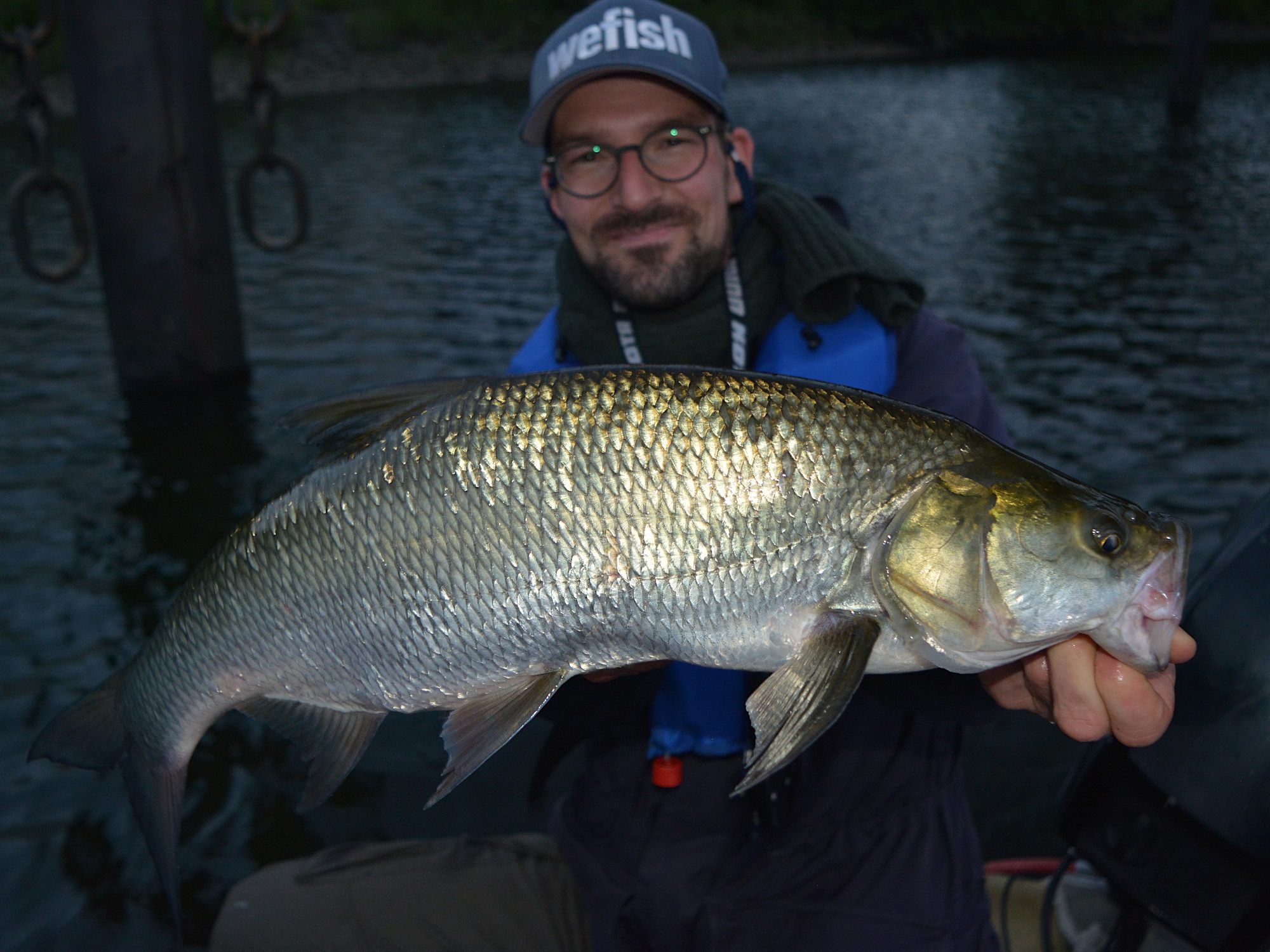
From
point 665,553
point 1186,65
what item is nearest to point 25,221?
point 665,553

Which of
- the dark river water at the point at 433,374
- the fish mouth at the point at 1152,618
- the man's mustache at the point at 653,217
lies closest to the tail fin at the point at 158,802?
the dark river water at the point at 433,374

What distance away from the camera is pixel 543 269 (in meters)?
13.6

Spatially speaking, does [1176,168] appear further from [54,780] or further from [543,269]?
[54,780]

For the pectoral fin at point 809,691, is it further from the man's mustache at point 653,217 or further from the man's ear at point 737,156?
the man's ear at point 737,156

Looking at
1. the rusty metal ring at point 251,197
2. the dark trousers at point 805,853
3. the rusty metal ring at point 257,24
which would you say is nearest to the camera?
the dark trousers at point 805,853

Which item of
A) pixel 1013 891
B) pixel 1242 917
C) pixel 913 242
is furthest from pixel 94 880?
pixel 913 242

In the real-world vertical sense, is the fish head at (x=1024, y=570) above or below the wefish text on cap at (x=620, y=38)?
below

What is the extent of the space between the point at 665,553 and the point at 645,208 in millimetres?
1510

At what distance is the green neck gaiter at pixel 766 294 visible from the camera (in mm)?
2912

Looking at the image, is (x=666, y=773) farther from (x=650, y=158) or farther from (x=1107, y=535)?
(x=650, y=158)

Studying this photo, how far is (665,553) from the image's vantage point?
2.02 metres

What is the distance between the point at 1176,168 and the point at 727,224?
61.1 ft

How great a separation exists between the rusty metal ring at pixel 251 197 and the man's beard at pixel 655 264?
3.71 meters

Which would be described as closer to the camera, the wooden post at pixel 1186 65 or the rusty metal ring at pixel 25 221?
the rusty metal ring at pixel 25 221
